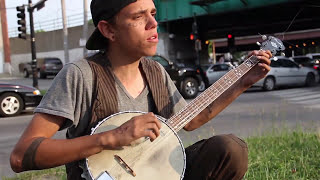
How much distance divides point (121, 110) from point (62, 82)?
34cm

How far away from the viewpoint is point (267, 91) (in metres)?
17.0

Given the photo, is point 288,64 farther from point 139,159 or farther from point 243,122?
point 139,159

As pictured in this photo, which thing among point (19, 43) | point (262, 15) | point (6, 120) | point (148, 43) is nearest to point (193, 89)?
point (6, 120)

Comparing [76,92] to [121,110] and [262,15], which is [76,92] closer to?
[121,110]

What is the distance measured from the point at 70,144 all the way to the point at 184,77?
44.0ft

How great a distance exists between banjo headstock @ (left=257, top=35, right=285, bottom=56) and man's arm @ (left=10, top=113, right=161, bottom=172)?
1.03 metres

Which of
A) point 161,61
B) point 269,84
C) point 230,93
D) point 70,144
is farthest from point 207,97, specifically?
point 269,84

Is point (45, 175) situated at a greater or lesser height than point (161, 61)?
lesser

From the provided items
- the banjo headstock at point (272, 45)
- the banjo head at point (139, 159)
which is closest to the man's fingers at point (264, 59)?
the banjo headstock at point (272, 45)

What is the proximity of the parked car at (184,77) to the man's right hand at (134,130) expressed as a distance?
1264 cm

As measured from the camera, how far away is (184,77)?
49.5 ft

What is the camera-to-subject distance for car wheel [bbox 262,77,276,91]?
17.1 m

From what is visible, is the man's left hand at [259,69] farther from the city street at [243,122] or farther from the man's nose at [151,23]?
the city street at [243,122]

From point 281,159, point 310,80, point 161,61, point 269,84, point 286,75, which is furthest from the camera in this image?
point 310,80
